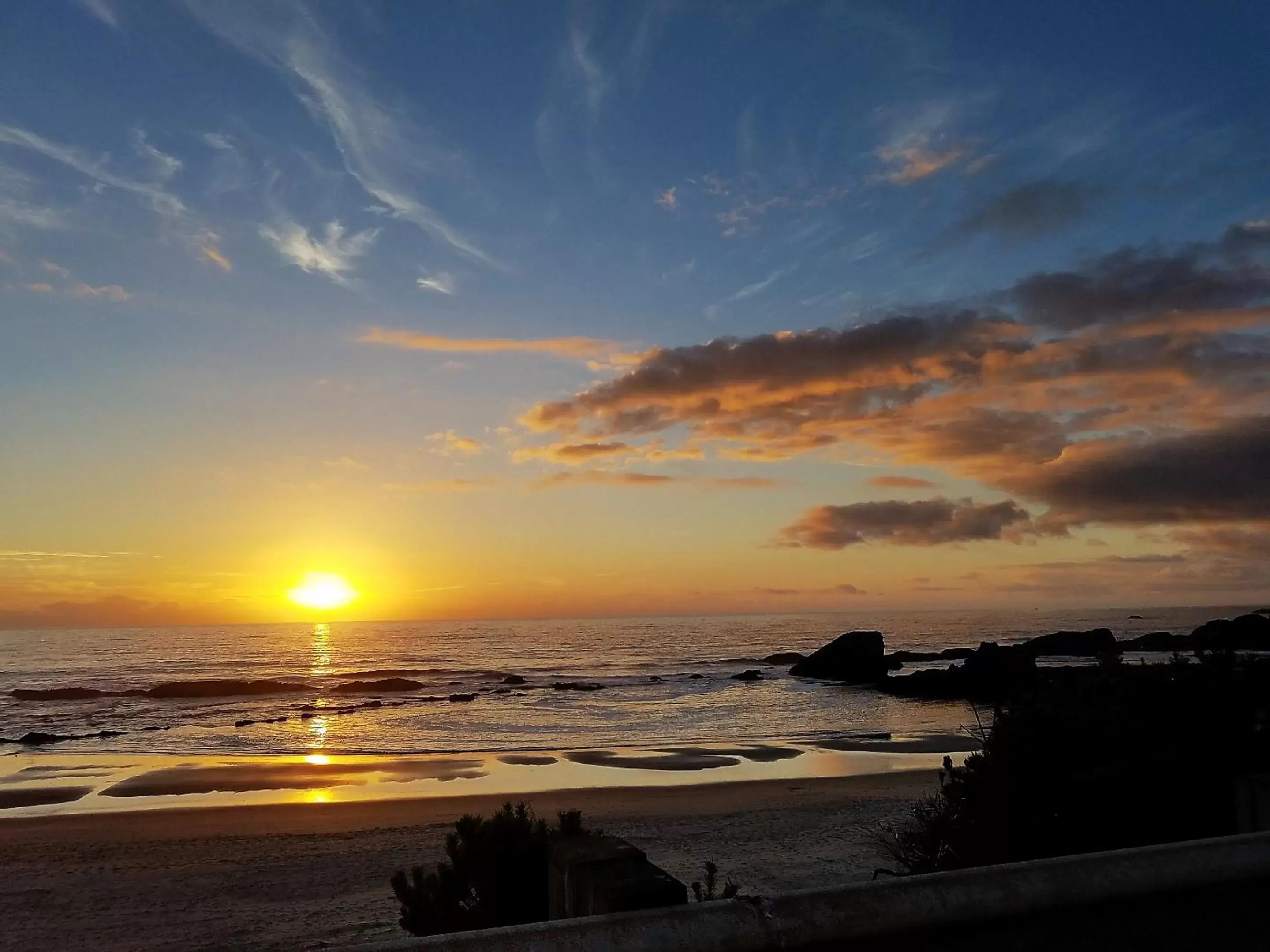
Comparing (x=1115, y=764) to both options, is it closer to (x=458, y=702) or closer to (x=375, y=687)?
(x=458, y=702)

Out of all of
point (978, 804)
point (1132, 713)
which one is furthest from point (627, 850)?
point (1132, 713)

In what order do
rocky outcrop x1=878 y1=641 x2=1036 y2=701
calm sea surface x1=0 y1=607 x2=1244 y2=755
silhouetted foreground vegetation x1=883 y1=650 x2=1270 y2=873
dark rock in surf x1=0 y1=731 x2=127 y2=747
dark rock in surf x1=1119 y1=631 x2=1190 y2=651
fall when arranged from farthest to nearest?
dark rock in surf x1=1119 y1=631 x2=1190 y2=651 < rocky outcrop x1=878 y1=641 x2=1036 y2=701 < dark rock in surf x1=0 y1=731 x2=127 y2=747 < calm sea surface x1=0 y1=607 x2=1244 y2=755 < silhouetted foreground vegetation x1=883 y1=650 x2=1270 y2=873

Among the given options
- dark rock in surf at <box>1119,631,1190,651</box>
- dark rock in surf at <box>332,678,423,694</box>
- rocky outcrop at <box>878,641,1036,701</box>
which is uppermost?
dark rock in surf at <box>1119,631,1190,651</box>

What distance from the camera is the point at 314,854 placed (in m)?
14.1

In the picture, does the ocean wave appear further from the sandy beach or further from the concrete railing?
the concrete railing

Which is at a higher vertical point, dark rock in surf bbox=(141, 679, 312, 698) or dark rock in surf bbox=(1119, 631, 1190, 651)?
dark rock in surf bbox=(1119, 631, 1190, 651)

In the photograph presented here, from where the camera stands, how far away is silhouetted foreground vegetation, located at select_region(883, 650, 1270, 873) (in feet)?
20.5

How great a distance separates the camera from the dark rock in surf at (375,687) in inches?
2077


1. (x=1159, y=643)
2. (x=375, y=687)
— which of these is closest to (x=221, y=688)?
(x=375, y=687)

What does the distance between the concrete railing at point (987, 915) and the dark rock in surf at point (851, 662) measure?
51527 millimetres

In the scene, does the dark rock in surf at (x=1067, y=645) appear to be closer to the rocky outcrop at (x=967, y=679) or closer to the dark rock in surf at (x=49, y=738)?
the rocky outcrop at (x=967, y=679)

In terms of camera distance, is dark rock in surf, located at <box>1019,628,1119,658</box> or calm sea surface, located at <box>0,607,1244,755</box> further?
dark rock in surf, located at <box>1019,628,1119,658</box>

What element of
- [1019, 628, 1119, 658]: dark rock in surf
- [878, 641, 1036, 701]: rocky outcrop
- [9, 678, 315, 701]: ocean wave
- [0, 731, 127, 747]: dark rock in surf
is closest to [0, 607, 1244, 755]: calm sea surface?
[0, 731, 127, 747]: dark rock in surf

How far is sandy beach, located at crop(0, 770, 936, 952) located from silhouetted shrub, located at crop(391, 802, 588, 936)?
5.87 ft
